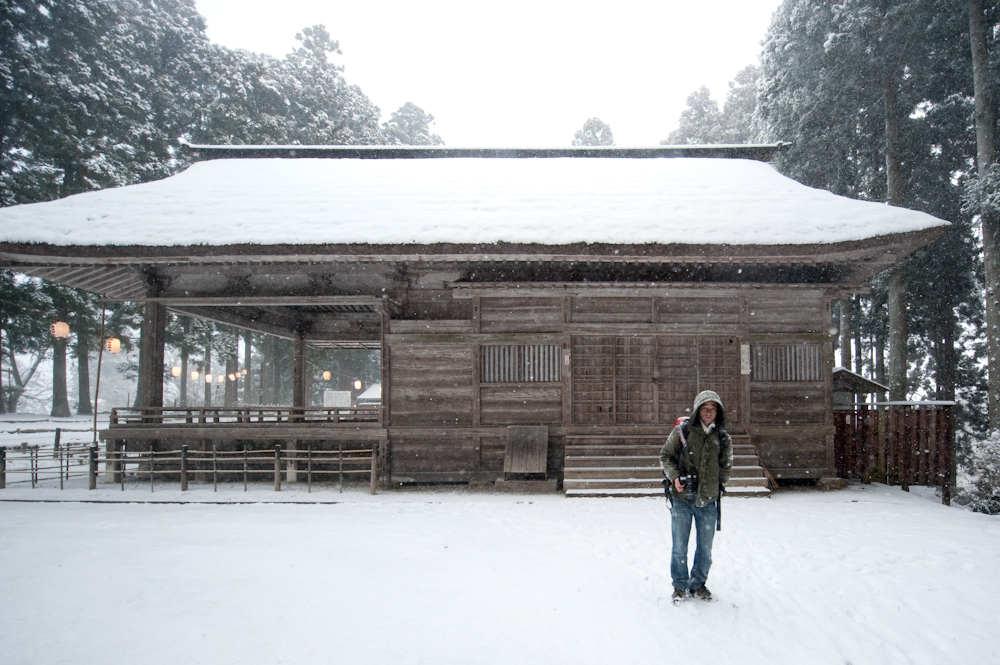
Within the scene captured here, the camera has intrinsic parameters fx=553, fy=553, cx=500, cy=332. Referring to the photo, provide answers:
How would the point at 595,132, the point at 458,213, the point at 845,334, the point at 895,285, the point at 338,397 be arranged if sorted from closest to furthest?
1. the point at 458,213
2. the point at 895,285
3. the point at 845,334
4. the point at 338,397
5. the point at 595,132

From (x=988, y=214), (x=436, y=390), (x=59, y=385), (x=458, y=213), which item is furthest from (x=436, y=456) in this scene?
(x=59, y=385)

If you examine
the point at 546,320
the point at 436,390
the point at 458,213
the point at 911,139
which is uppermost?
the point at 911,139

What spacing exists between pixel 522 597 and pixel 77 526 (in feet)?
19.4

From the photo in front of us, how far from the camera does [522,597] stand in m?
4.54

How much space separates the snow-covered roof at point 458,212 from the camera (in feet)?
28.6

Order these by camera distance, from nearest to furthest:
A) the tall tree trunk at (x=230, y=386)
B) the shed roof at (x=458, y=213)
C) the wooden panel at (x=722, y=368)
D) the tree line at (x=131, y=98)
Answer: the shed roof at (x=458, y=213), the wooden panel at (x=722, y=368), the tree line at (x=131, y=98), the tall tree trunk at (x=230, y=386)

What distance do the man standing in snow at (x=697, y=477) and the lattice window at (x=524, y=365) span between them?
5.46 m

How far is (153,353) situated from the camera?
10.2 meters

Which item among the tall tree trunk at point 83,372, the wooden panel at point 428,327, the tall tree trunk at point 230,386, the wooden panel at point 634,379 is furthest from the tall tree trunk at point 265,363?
the wooden panel at point 634,379

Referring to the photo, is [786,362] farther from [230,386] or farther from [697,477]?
[230,386]

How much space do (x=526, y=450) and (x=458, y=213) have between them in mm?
4249

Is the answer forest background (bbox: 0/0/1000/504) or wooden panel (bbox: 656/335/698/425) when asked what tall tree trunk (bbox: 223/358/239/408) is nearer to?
forest background (bbox: 0/0/1000/504)

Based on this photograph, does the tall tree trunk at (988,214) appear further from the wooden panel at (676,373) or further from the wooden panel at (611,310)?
the wooden panel at (611,310)

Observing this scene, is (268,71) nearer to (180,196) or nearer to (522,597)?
(180,196)
